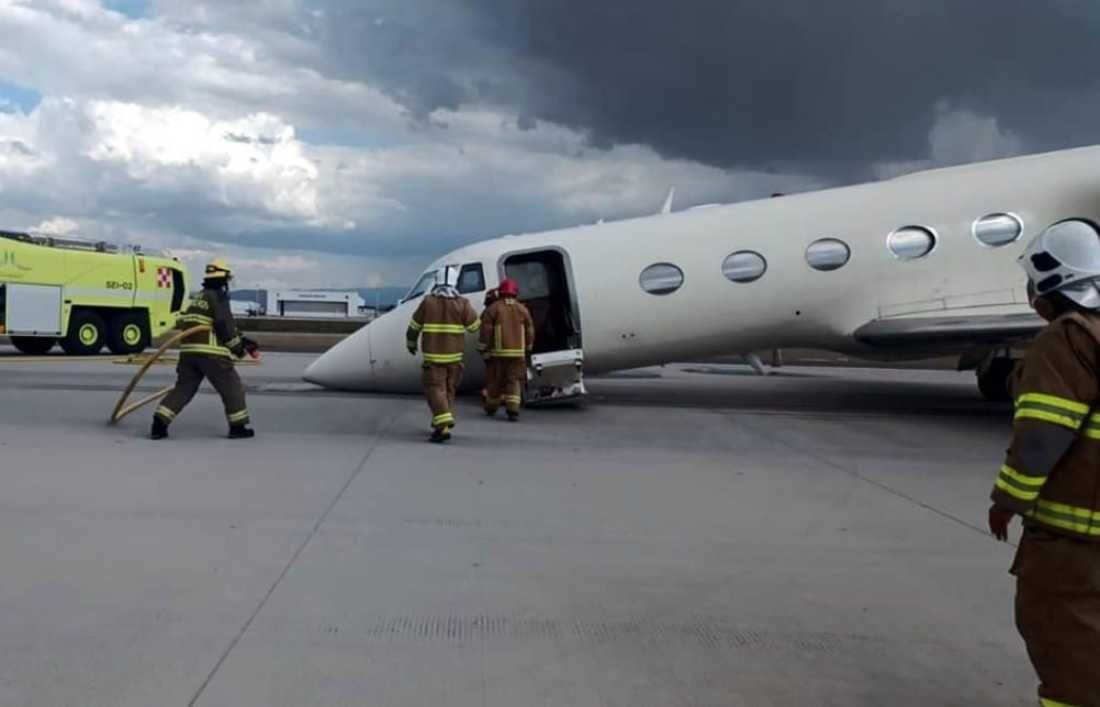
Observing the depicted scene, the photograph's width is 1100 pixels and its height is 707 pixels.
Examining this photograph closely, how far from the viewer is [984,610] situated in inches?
199

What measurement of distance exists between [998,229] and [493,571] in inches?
417

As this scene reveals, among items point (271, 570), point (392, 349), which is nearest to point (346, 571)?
point (271, 570)

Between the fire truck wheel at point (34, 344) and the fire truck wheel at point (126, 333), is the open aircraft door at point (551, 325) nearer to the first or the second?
the fire truck wheel at point (126, 333)

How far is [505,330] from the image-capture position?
12.1 meters

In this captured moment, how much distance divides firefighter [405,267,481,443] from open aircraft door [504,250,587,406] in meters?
A: 2.35

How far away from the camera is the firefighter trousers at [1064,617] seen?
302 cm

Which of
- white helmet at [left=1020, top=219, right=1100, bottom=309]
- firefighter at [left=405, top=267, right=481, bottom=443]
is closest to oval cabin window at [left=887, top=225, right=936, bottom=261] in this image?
firefighter at [left=405, top=267, right=481, bottom=443]

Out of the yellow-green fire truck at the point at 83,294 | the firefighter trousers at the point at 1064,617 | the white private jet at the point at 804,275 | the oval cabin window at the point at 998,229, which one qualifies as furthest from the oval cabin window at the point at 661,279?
the yellow-green fire truck at the point at 83,294

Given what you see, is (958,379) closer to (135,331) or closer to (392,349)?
(392,349)

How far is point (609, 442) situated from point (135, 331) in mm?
19370

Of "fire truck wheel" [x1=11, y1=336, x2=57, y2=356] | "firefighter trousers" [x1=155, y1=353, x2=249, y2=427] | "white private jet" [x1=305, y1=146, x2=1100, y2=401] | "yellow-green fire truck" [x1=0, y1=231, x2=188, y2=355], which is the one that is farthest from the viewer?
"fire truck wheel" [x1=11, y1=336, x2=57, y2=356]

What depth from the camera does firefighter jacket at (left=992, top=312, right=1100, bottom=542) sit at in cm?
299

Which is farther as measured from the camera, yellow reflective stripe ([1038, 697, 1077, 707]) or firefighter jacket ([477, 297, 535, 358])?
firefighter jacket ([477, 297, 535, 358])

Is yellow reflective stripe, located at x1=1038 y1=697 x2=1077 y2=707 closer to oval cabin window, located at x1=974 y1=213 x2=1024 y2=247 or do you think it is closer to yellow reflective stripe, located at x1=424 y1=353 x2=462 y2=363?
yellow reflective stripe, located at x1=424 y1=353 x2=462 y2=363
